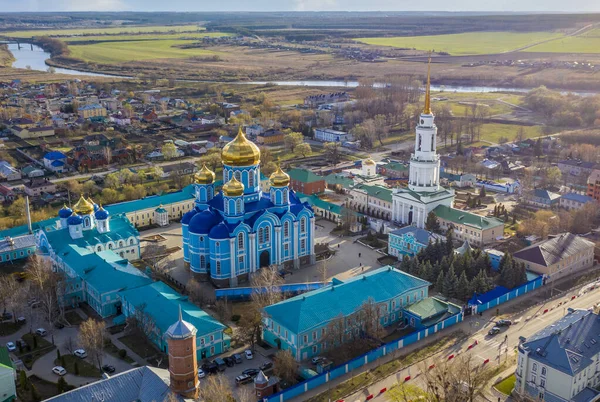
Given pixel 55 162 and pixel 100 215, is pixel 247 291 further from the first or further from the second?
pixel 55 162

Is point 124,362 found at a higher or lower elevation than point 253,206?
lower


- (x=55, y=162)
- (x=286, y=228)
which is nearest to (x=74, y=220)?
(x=286, y=228)

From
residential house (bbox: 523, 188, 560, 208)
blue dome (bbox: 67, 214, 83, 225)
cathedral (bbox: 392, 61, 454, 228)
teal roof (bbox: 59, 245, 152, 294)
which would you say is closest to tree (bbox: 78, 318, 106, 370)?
teal roof (bbox: 59, 245, 152, 294)

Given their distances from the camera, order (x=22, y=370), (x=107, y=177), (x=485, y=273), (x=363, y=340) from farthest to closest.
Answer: (x=107, y=177) < (x=485, y=273) < (x=363, y=340) < (x=22, y=370)

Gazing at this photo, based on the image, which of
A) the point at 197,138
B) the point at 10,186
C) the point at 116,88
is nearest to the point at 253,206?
the point at 10,186

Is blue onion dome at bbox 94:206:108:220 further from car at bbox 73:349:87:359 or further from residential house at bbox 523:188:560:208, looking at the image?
residential house at bbox 523:188:560:208

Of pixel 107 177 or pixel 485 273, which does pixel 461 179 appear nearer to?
pixel 485 273
